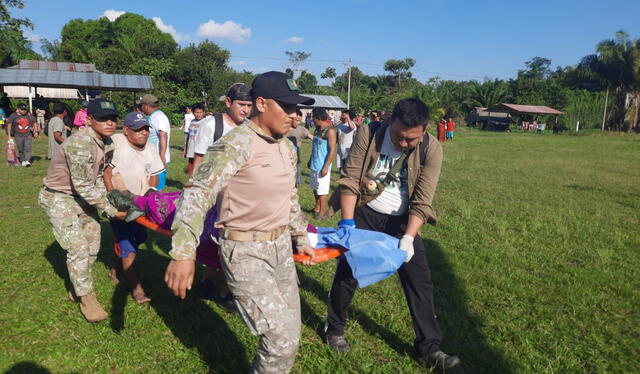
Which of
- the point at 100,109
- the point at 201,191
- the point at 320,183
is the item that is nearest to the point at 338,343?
the point at 201,191

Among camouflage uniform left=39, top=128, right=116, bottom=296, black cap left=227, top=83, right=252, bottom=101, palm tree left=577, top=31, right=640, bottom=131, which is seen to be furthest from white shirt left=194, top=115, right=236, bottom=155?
palm tree left=577, top=31, right=640, bottom=131

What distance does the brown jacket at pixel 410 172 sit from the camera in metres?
3.51

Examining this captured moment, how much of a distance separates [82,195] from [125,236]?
82 cm

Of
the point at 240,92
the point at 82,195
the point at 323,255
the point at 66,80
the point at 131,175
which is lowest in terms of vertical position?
the point at 323,255

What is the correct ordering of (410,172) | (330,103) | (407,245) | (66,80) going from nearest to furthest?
(407,245), (410,172), (66,80), (330,103)

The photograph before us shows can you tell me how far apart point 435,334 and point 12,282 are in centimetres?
485

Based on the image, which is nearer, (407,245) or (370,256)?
(370,256)

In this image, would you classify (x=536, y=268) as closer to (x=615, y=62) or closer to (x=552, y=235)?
(x=552, y=235)

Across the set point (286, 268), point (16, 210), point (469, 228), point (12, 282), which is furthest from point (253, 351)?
point (16, 210)

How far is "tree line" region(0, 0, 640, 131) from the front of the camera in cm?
4028

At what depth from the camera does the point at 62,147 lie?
159 inches

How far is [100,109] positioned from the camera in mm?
4188

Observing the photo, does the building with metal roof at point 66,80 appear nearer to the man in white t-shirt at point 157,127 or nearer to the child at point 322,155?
the man in white t-shirt at point 157,127

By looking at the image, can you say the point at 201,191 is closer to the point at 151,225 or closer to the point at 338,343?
the point at 151,225
